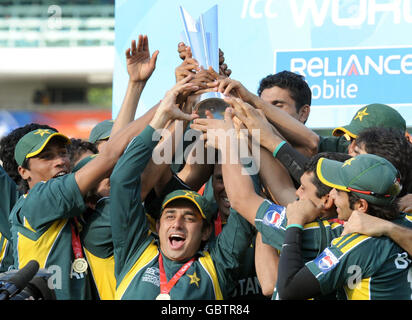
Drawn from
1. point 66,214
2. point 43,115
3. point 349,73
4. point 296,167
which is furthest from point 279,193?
point 43,115

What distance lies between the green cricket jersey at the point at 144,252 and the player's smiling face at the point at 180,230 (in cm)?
5

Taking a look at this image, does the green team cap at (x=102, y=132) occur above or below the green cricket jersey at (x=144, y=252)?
above

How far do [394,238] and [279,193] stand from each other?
1.96 feet

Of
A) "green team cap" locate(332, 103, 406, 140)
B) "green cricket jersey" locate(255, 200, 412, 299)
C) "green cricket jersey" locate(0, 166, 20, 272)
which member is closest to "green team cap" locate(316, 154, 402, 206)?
"green cricket jersey" locate(255, 200, 412, 299)

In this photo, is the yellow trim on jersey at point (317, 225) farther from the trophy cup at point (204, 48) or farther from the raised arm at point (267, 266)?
the trophy cup at point (204, 48)

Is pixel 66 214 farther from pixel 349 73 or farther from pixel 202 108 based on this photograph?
pixel 349 73

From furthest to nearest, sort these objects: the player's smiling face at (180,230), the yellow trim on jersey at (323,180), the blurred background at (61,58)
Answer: the blurred background at (61,58), the player's smiling face at (180,230), the yellow trim on jersey at (323,180)

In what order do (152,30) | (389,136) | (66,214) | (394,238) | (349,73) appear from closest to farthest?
(394,238) < (389,136) < (66,214) < (349,73) < (152,30)

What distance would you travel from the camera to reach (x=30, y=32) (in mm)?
17781

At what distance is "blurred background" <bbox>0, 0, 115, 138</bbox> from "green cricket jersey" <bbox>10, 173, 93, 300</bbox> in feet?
46.0

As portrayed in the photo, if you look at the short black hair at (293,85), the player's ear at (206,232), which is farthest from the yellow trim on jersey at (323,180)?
the short black hair at (293,85)

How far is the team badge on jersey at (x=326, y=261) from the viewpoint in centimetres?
227

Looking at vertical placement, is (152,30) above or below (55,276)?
above

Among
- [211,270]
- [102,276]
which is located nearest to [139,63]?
[102,276]
